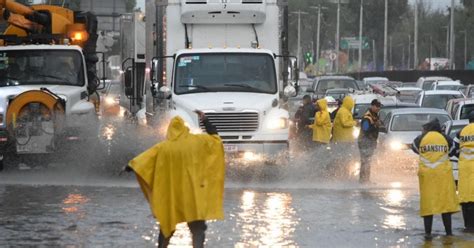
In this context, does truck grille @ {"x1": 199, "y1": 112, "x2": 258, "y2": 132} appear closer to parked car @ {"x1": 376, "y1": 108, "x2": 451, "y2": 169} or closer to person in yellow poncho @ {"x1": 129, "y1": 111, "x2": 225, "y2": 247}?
parked car @ {"x1": 376, "y1": 108, "x2": 451, "y2": 169}

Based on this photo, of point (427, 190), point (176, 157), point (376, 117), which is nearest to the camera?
point (176, 157)

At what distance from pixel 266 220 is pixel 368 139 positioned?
241 inches

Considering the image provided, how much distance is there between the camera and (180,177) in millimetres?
12484

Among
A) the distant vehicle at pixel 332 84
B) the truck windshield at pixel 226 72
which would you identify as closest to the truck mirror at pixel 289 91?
the truck windshield at pixel 226 72

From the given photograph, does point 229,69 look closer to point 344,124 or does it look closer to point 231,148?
point 231,148

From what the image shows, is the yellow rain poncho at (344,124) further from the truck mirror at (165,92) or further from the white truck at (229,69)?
the truck mirror at (165,92)

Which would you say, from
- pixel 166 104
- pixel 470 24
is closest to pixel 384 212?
pixel 166 104

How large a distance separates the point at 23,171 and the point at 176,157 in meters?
12.7

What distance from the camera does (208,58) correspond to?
23.2 m

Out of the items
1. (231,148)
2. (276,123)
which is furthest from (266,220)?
(276,123)

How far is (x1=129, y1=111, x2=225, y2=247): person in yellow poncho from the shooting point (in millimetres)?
12422

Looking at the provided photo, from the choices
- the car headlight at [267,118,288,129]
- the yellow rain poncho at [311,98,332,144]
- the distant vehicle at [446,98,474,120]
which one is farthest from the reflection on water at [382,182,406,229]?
the distant vehicle at [446,98,474,120]

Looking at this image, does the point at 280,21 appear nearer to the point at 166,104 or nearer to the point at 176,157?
the point at 166,104

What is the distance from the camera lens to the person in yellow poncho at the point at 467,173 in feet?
50.8
